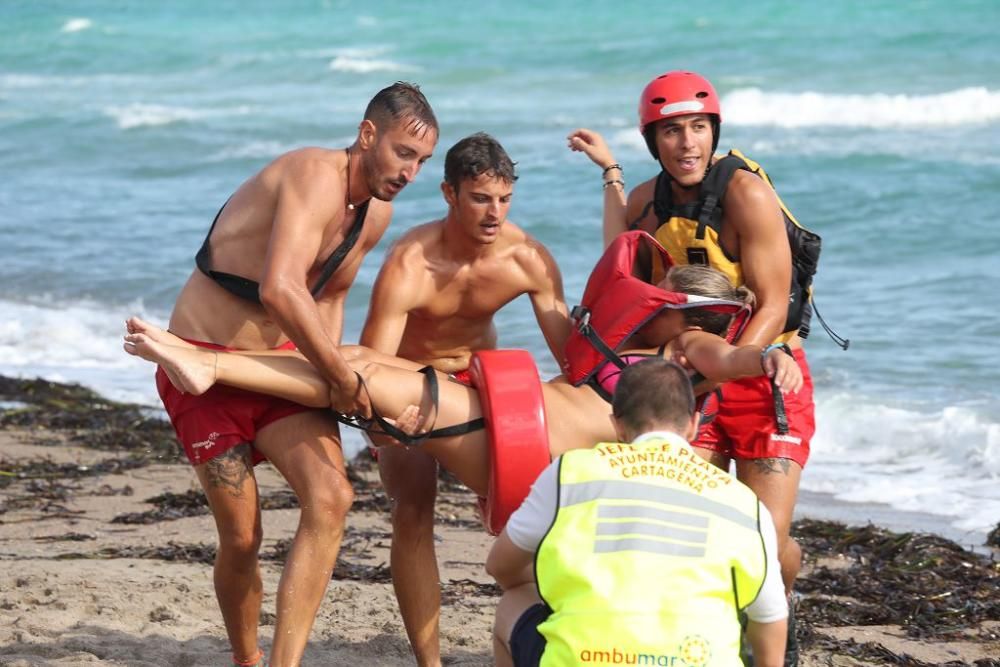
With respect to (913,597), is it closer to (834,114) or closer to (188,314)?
(188,314)

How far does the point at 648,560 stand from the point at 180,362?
2146 millimetres

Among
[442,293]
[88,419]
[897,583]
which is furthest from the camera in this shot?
[88,419]

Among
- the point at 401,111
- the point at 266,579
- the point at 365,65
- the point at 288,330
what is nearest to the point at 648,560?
the point at 288,330

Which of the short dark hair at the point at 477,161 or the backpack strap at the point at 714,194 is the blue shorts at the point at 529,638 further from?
the backpack strap at the point at 714,194

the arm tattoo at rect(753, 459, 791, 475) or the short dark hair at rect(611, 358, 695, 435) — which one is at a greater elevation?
the short dark hair at rect(611, 358, 695, 435)

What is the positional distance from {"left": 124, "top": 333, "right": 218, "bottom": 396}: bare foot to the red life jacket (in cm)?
133

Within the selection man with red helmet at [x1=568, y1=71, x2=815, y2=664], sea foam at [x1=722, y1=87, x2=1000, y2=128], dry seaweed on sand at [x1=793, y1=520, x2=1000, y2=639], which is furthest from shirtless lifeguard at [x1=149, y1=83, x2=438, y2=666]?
sea foam at [x1=722, y1=87, x2=1000, y2=128]

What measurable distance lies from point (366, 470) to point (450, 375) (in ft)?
11.9

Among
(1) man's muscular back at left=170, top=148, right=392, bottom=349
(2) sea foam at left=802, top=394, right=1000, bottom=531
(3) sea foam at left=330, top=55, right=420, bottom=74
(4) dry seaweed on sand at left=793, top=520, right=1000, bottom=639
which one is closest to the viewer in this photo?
(1) man's muscular back at left=170, top=148, right=392, bottom=349

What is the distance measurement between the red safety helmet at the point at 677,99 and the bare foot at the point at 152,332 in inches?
79.3

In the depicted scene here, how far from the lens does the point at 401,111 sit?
5.30 metres

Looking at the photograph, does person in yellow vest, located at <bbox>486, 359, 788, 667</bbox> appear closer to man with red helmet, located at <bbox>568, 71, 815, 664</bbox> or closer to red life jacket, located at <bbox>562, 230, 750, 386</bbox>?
red life jacket, located at <bbox>562, 230, 750, 386</bbox>

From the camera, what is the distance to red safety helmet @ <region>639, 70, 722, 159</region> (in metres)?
5.71

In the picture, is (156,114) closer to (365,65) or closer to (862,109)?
(365,65)
